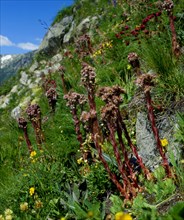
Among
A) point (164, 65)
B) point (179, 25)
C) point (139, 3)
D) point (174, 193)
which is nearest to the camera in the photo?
point (174, 193)

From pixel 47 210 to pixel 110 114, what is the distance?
4.22 ft

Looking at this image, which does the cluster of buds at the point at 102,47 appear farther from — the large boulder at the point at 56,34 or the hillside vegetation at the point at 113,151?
the large boulder at the point at 56,34

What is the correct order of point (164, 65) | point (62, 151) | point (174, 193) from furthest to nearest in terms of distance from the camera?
point (62, 151)
point (164, 65)
point (174, 193)

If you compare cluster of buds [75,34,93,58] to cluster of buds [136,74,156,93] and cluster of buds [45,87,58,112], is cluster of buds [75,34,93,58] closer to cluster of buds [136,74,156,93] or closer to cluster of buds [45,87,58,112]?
cluster of buds [45,87,58,112]

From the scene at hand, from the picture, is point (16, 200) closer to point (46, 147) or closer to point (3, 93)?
point (46, 147)

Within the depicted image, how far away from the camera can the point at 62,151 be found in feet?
15.8

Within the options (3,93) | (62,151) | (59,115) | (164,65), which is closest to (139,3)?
(59,115)

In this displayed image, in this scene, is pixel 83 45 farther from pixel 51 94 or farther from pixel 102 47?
pixel 51 94

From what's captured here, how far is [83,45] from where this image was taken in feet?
26.8

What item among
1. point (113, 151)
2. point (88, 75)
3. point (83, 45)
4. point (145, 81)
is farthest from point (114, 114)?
point (83, 45)

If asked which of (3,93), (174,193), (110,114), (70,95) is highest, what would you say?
(3,93)

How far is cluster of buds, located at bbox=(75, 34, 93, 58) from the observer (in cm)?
777

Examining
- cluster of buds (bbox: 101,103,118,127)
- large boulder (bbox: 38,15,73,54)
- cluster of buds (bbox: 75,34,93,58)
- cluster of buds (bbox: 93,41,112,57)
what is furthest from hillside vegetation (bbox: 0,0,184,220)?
large boulder (bbox: 38,15,73,54)

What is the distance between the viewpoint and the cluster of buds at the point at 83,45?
7768mm
